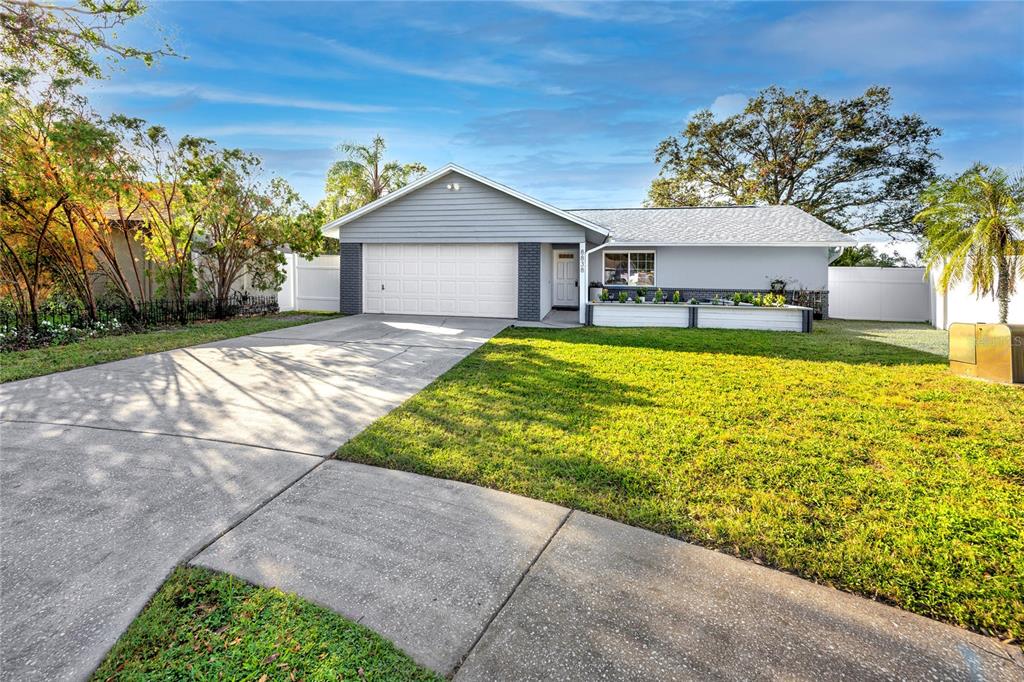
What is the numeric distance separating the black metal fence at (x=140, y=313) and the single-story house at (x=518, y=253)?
3039mm

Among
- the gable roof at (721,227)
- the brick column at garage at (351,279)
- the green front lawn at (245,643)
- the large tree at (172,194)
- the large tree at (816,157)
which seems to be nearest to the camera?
the green front lawn at (245,643)

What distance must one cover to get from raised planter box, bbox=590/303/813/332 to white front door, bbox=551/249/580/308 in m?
5.19

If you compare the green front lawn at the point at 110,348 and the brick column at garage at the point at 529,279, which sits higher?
the brick column at garage at the point at 529,279

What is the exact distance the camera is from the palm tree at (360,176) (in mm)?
28922

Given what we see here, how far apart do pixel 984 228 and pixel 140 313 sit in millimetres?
17714

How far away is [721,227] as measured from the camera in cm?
1841

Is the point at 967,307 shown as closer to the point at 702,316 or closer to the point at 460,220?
the point at 702,316

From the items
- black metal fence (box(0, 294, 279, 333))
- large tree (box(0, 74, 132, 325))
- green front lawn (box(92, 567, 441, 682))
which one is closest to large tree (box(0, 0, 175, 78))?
large tree (box(0, 74, 132, 325))

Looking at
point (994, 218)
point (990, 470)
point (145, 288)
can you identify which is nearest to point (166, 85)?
point (145, 288)

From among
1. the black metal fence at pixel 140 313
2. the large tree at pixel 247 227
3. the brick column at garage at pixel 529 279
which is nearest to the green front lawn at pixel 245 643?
the black metal fence at pixel 140 313

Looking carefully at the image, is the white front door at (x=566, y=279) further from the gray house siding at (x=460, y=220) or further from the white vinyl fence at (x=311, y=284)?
the white vinyl fence at (x=311, y=284)

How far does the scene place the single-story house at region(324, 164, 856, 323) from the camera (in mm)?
14508

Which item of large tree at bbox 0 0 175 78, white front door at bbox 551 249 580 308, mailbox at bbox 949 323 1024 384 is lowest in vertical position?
mailbox at bbox 949 323 1024 384

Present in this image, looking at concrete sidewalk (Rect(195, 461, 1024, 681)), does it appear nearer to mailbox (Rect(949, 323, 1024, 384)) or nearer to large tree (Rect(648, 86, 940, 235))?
mailbox (Rect(949, 323, 1024, 384))
